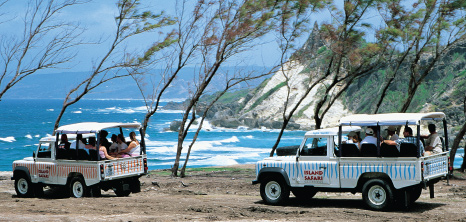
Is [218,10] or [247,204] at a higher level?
[218,10]

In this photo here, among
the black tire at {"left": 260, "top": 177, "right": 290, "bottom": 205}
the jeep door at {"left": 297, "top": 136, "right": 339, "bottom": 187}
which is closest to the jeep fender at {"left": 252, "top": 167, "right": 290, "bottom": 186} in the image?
the black tire at {"left": 260, "top": 177, "right": 290, "bottom": 205}

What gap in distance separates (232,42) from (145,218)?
1349 centimetres

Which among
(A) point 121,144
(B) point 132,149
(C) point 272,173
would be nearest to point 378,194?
(C) point 272,173

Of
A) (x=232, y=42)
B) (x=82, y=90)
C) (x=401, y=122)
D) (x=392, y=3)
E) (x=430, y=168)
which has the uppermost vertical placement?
(x=392, y=3)

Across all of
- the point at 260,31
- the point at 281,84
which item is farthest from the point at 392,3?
the point at 281,84

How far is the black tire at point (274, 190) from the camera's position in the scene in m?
14.3

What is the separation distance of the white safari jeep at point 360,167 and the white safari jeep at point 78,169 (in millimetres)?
3861

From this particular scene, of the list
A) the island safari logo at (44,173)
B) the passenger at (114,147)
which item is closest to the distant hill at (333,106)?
the passenger at (114,147)

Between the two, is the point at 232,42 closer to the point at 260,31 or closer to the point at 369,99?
the point at 260,31

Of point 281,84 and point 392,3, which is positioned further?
point 281,84

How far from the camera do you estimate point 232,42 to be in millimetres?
24578

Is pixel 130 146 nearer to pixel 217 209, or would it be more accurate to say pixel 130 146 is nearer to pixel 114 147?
pixel 114 147

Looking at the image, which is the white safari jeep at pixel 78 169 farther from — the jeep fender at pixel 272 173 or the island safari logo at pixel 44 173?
the jeep fender at pixel 272 173

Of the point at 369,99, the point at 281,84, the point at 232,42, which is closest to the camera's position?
the point at 232,42
